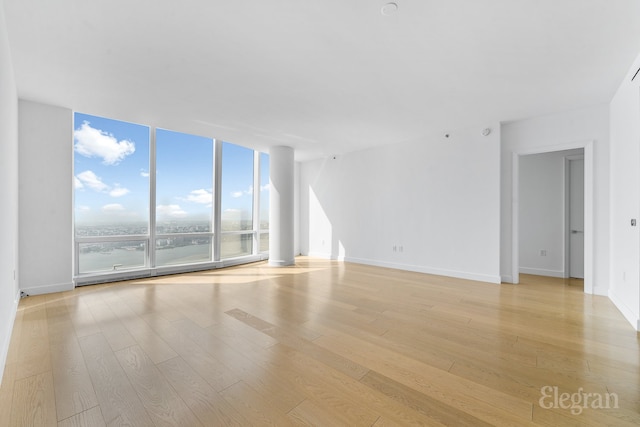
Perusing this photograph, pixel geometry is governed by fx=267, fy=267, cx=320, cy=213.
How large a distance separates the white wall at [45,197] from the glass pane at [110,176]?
379 mm

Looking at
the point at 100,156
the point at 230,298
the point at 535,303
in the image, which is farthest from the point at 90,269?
the point at 535,303

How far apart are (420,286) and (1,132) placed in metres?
5.07

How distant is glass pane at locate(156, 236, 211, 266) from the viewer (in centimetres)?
512

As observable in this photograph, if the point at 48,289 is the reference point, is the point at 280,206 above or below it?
above

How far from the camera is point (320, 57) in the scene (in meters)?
2.65

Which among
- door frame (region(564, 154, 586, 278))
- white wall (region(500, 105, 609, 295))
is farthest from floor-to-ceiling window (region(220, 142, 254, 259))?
door frame (region(564, 154, 586, 278))

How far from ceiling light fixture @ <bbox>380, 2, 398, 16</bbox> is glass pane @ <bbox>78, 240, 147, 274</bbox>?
16.9 feet

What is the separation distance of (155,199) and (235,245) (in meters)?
1.96

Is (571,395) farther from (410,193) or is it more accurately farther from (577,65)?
(410,193)

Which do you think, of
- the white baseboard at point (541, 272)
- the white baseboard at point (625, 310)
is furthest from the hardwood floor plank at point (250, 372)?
the white baseboard at point (541, 272)

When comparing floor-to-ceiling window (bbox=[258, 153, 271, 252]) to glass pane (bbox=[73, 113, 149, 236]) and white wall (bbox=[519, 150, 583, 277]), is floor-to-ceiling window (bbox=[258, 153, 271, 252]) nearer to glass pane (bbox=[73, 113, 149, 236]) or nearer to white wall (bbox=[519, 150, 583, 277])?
glass pane (bbox=[73, 113, 149, 236])

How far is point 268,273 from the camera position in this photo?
5285mm

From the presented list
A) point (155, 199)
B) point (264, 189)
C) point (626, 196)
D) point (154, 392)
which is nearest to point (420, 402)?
point (154, 392)

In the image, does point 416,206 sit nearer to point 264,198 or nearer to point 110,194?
point 264,198
